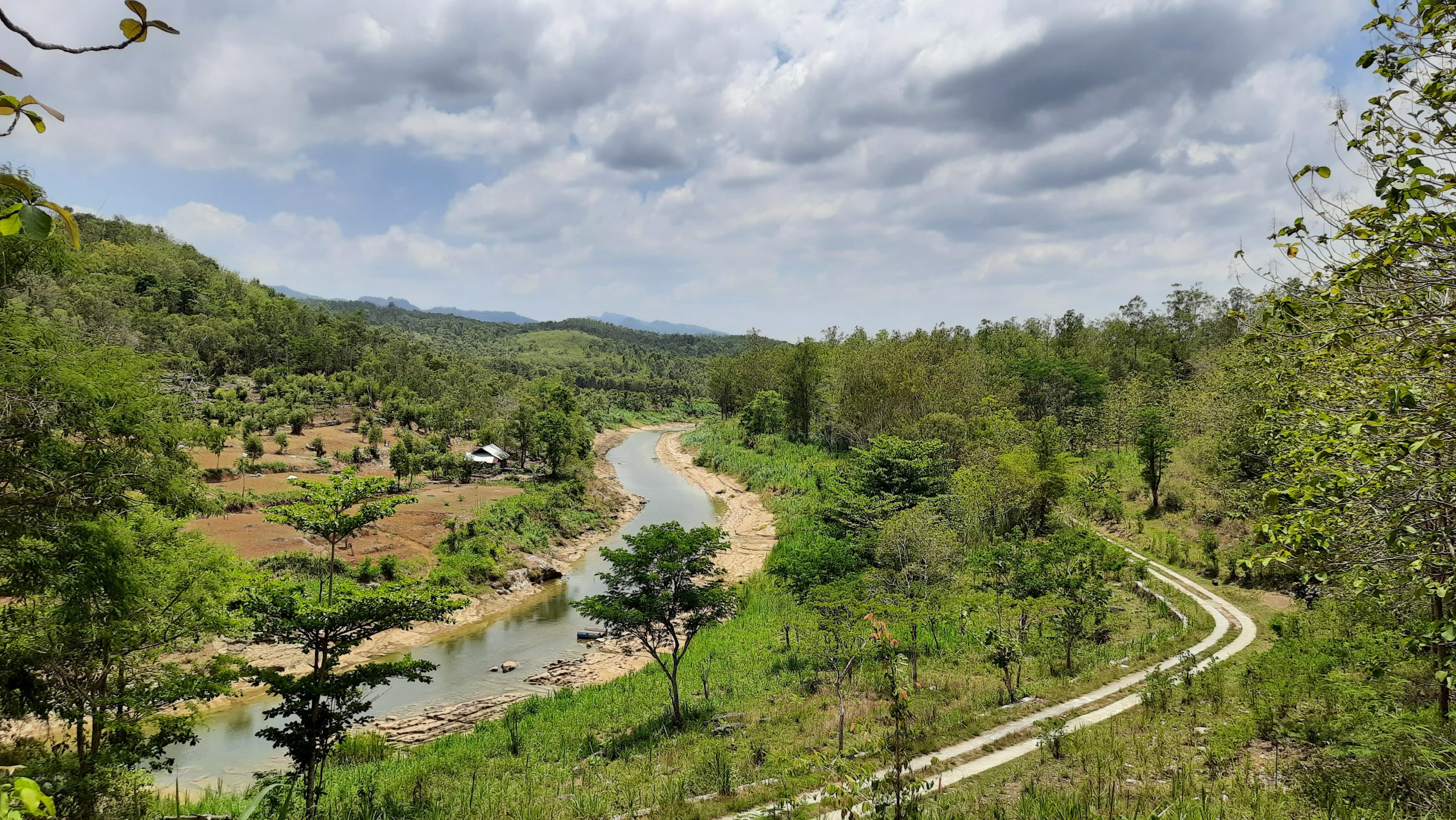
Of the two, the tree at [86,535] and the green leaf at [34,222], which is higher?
the green leaf at [34,222]

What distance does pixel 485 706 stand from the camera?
69.7ft

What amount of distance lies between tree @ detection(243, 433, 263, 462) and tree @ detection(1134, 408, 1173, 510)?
57.2 meters

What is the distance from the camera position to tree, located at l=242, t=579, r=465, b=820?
10750 mm

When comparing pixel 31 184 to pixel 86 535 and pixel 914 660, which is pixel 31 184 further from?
pixel 914 660

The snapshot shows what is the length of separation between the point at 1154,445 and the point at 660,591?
94.7ft

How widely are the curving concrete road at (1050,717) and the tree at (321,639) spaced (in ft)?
22.4

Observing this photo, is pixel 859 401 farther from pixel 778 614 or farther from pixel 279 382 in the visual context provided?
pixel 279 382

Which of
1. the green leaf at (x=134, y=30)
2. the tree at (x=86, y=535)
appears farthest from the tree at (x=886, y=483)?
the green leaf at (x=134, y=30)

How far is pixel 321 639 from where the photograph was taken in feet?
37.8

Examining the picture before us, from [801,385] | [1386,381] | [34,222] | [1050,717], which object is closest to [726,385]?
[801,385]

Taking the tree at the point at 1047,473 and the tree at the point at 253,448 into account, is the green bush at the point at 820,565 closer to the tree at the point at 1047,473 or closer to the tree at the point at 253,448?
the tree at the point at 1047,473

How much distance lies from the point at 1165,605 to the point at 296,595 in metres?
25.6

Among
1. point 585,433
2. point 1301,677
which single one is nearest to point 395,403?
point 585,433

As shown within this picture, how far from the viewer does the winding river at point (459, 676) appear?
1759 cm
